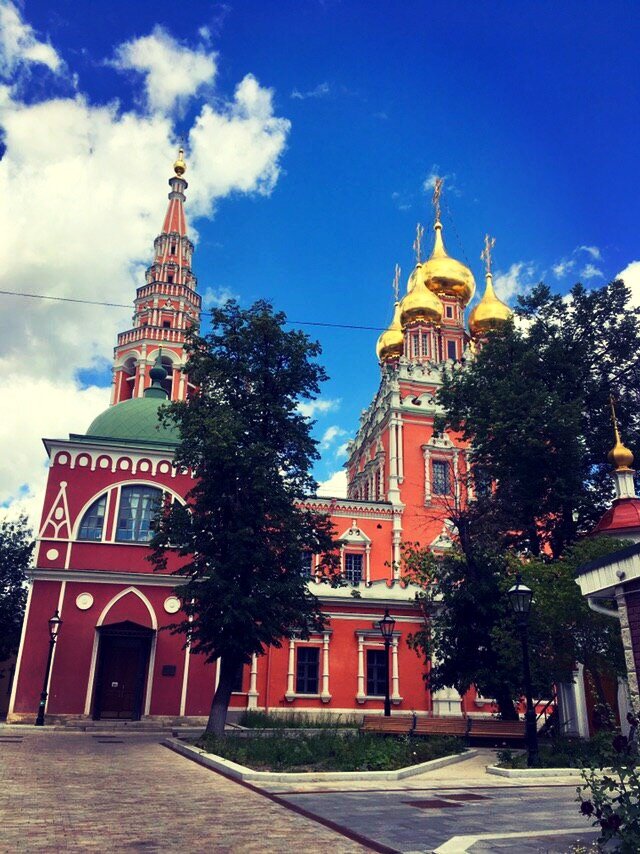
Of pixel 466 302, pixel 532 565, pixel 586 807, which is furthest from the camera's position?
pixel 466 302

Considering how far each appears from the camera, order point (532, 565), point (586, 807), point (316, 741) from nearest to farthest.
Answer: point (586, 807), point (316, 741), point (532, 565)

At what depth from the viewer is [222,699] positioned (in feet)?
57.5

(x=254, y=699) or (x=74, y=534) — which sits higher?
(x=74, y=534)

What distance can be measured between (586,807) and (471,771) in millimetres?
8964

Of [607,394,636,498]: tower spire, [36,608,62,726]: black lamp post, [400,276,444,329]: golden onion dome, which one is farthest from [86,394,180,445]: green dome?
[400,276,444,329]: golden onion dome

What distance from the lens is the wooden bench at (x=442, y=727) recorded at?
666 inches

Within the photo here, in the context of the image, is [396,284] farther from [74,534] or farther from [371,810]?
[371,810]

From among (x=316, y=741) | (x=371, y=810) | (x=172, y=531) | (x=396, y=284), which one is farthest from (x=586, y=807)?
(x=396, y=284)

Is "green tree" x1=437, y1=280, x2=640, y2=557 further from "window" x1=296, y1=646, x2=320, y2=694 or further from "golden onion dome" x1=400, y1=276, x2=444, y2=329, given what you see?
"golden onion dome" x1=400, y1=276, x2=444, y2=329

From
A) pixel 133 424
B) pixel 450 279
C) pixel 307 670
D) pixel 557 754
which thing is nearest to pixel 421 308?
pixel 450 279

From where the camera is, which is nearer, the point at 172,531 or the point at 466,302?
the point at 172,531

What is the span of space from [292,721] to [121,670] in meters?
6.04

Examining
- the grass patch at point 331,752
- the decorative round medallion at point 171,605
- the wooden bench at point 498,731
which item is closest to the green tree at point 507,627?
the wooden bench at point 498,731

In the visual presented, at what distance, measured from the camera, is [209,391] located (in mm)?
20016
